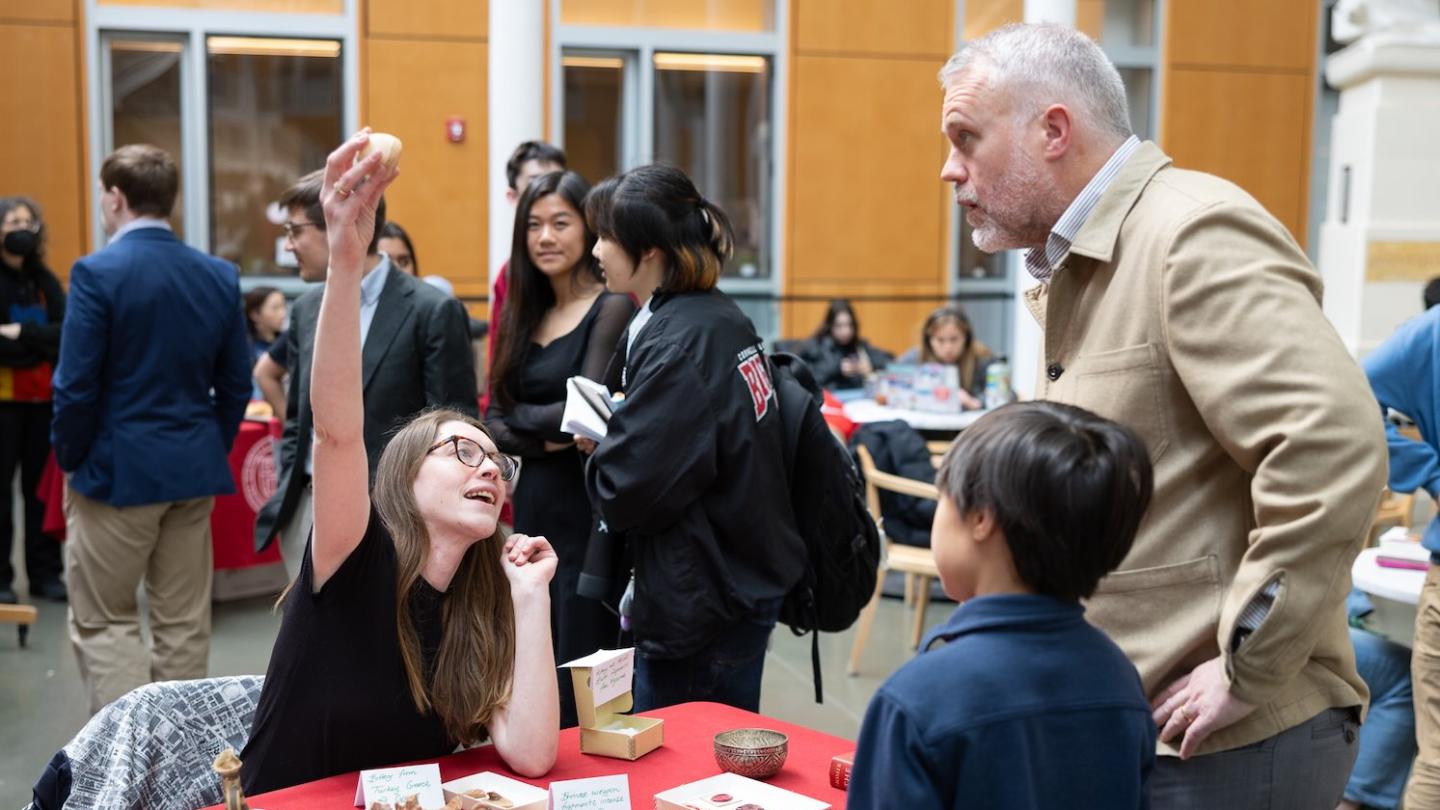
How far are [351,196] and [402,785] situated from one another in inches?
29.5

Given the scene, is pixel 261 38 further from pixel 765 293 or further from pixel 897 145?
pixel 897 145

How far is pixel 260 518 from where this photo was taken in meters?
3.79

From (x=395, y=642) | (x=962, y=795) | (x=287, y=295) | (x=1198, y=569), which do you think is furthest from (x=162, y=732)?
(x=287, y=295)

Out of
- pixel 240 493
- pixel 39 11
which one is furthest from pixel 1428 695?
pixel 39 11

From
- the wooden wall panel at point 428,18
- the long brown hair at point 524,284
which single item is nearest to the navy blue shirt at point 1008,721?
the long brown hair at point 524,284

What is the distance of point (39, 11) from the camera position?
9742mm

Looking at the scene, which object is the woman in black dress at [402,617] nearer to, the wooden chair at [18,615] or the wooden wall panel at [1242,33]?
the wooden chair at [18,615]

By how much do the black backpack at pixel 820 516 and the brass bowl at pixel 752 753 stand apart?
94cm

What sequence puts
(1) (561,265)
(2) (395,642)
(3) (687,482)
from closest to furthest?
(2) (395,642) → (3) (687,482) → (1) (561,265)

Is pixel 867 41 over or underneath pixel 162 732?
over

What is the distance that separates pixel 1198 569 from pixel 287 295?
9329 millimetres

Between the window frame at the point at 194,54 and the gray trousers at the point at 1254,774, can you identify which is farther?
the window frame at the point at 194,54

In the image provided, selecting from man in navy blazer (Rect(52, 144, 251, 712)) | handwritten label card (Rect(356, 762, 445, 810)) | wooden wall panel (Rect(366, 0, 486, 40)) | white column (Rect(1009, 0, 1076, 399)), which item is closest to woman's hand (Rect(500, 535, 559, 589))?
handwritten label card (Rect(356, 762, 445, 810))

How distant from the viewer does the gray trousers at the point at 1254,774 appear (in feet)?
5.11
